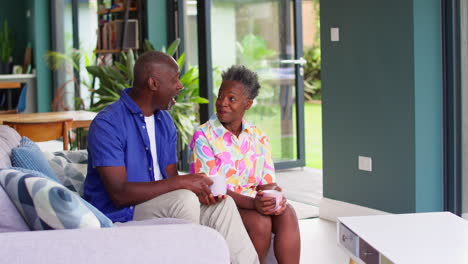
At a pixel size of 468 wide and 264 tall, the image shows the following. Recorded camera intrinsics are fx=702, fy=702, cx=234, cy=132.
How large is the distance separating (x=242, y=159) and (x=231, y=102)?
0.80 ft

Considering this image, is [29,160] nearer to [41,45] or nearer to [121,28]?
[121,28]

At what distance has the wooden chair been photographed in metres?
5.11

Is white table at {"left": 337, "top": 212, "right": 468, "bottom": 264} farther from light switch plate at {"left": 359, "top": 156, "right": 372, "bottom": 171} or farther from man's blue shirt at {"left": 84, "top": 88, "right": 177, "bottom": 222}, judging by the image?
light switch plate at {"left": 359, "top": 156, "right": 372, "bottom": 171}

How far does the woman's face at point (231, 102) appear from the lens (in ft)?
9.62

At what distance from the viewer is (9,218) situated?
189 centimetres

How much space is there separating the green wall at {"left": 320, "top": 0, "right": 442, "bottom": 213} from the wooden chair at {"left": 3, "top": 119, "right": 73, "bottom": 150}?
196 cm

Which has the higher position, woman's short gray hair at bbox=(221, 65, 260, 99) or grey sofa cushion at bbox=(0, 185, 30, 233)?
woman's short gray hair at bbox=(221, 65, 260, 99)

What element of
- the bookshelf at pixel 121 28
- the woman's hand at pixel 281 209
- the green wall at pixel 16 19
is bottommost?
the woman's hand at pixel 281 209

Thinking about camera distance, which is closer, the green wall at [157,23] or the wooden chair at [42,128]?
the wooden chair at [42,128]

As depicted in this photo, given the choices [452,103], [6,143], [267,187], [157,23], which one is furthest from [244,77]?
[157,23]

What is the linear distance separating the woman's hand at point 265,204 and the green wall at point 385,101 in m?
1.74

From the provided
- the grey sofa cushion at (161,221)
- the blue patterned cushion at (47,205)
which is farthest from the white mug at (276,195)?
the blue patterned cushion at (47,205)

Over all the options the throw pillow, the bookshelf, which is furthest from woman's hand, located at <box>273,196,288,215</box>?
the bookshelf

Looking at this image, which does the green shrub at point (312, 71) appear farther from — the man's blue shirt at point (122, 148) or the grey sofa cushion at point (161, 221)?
the grey sofa cushion at point (161, 221)
